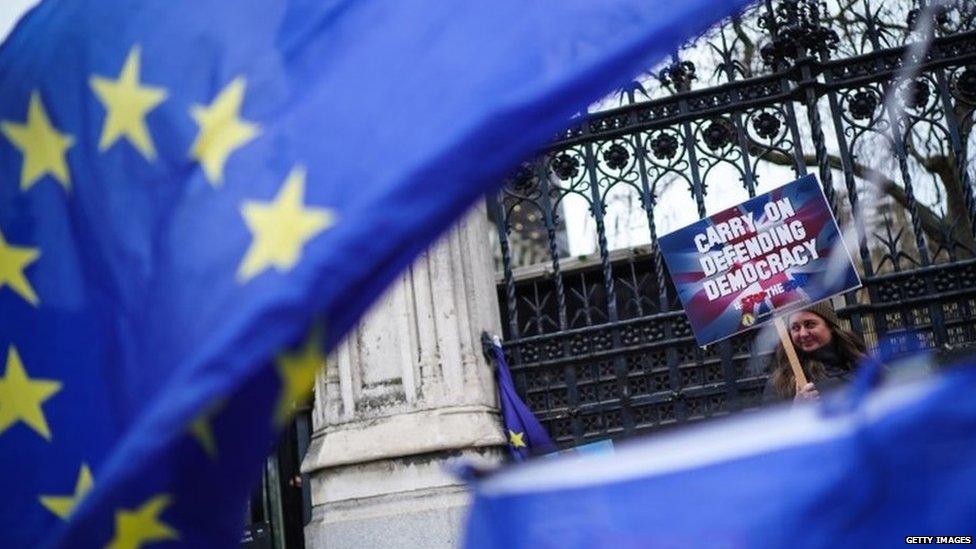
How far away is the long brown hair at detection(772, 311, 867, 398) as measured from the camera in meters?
4.70

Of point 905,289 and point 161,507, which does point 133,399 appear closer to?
point 161,507

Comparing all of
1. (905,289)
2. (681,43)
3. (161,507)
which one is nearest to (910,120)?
(905,289)

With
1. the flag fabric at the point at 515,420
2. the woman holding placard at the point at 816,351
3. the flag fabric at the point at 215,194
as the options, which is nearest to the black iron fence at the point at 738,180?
the flag fabric at the point at 515,420

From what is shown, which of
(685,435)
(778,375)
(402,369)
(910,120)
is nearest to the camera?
(685,435)

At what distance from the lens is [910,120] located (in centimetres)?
820

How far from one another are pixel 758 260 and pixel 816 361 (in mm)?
1072

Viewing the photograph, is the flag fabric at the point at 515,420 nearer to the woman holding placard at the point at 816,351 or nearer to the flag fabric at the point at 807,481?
the woman holding placard at the point at 816,351

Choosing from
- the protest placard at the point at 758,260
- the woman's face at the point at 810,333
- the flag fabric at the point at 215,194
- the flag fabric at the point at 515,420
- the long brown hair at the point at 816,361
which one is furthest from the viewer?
the flag fabric at the point at 515,420

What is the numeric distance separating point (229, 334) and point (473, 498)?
445mm

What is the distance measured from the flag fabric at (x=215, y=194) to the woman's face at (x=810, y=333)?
326cm

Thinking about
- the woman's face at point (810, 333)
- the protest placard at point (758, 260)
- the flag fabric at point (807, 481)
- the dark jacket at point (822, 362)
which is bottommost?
the flag fabric at point (807, 481)

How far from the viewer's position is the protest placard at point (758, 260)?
530cm

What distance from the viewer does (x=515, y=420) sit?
25.4 ft

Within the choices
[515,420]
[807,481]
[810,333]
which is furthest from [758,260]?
[807,481]
